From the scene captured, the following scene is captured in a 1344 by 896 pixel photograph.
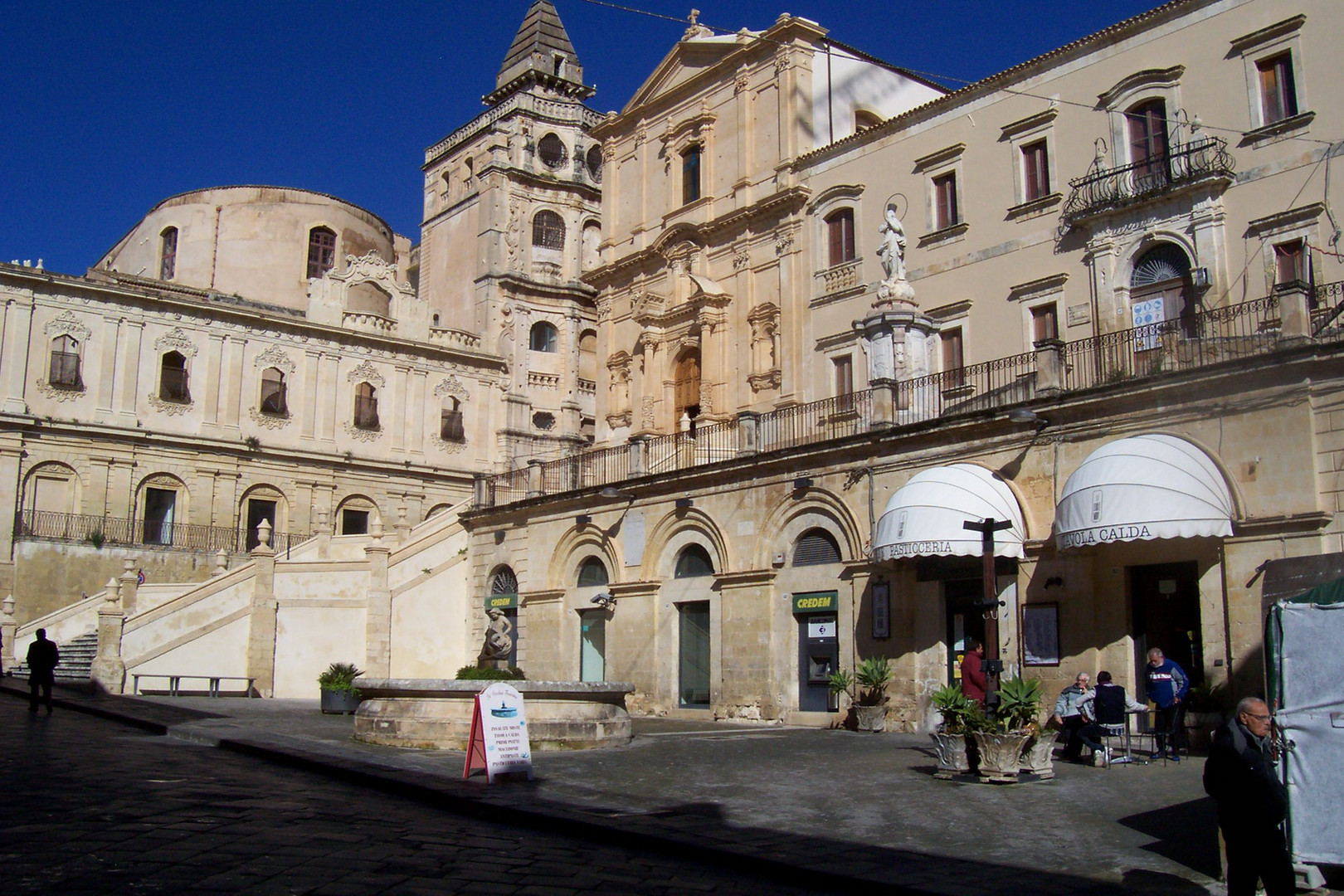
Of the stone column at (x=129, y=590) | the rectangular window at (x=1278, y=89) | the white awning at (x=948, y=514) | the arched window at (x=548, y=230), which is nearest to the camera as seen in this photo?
the white awning at (x=948, y=514)

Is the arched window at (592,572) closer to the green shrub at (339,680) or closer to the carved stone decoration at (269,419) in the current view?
the green shrub at (339,680)

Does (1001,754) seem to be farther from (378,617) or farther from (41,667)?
(378,617)

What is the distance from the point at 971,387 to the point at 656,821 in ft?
52.0

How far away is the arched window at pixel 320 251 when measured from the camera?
53.8 meters

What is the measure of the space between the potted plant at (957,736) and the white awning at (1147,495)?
177 inches

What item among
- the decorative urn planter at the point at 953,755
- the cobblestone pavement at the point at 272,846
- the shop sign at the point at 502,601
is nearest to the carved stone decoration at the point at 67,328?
the shop sign at the point at 502,601

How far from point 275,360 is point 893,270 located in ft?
86.6

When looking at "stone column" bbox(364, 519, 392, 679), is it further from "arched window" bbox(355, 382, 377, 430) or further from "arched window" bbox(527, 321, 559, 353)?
"arched window" bbox(527, 321, 559, 353)

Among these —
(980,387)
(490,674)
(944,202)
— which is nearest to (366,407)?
(944,202)

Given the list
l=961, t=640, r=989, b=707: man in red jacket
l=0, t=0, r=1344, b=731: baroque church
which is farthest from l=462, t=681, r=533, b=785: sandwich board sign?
l=961, t=640, r=989, b=707: man in red jacket

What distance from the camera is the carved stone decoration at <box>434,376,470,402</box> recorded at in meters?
46.9

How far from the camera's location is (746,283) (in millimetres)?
32469

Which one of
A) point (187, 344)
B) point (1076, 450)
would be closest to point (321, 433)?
point (187, 344)

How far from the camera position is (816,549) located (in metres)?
24.0
